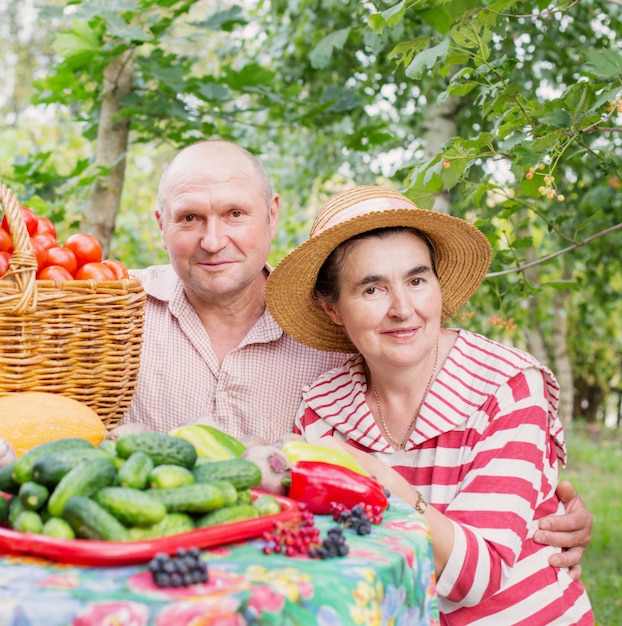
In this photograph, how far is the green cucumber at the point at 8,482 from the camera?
150 cm

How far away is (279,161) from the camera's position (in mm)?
7562

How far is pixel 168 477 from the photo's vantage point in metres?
1.42

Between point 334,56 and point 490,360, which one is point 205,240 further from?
point 334,56

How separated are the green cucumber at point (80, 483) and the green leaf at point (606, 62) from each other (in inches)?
66.9

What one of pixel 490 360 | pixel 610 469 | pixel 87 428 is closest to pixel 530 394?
pixel 490 360

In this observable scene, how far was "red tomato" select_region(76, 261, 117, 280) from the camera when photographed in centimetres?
232

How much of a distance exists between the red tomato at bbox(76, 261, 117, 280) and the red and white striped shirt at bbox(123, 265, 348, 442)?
774 mm

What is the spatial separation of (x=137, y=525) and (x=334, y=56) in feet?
15.9

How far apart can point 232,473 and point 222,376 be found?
1556 mm

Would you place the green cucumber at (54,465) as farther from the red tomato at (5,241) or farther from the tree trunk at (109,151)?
the tree trunk at (109,151)

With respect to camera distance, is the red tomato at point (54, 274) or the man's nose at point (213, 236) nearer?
the red tomato at point (54, 274)

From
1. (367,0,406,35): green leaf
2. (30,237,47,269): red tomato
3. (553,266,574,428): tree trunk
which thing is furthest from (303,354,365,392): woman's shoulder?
(553,266,574,428): tree trunk

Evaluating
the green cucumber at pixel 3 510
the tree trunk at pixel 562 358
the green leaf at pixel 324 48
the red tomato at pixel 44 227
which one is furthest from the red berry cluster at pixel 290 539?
the tree trunk at pixel 562 358

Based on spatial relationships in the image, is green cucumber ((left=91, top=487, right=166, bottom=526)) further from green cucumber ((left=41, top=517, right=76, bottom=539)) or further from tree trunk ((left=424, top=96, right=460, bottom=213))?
tree trunk ((left=424, top=96, right=460, bottom=213))
